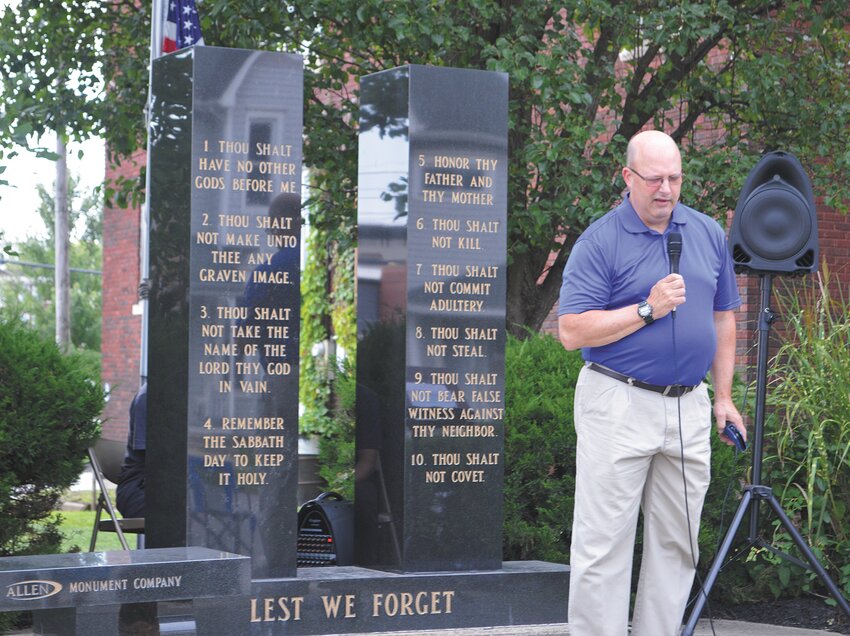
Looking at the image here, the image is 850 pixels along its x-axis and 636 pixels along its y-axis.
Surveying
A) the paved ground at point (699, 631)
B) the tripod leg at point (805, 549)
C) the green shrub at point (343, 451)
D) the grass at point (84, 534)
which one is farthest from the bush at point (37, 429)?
the tripod leg at point (805, 549)

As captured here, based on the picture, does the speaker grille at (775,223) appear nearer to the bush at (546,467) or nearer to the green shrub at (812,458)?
the bush at (546,467)

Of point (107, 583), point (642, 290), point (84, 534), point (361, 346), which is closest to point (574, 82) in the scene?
point (361, 346)

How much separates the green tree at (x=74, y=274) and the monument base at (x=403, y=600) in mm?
43076

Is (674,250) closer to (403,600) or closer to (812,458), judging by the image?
(403,600)

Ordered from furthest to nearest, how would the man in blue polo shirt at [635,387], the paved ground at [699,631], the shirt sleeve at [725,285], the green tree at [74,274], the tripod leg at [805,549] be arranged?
the green tree at [74,274] → the paved ground at [699,631] → the tripod leg at [805,549] → the shirt sleeve at [725,285] → the man in blue polo shirt at [635,387]

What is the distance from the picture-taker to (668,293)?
16.0ft

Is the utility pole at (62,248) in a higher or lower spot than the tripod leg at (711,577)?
higher

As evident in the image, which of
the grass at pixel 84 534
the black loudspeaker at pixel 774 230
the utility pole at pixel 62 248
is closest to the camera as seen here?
the black loudspeaker at pixel 774 230

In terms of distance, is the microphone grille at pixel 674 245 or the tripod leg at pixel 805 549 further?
the tripod leg at pixel 805 549

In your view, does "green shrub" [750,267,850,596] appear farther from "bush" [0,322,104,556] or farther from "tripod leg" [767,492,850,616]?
"bush" [0,322,104,556]

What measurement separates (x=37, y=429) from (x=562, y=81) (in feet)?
13.7

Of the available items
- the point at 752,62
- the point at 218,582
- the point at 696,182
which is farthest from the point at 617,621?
the point at 752,62

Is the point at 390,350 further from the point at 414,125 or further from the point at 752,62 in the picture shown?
the point at 752,62

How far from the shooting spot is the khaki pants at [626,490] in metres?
5.19
